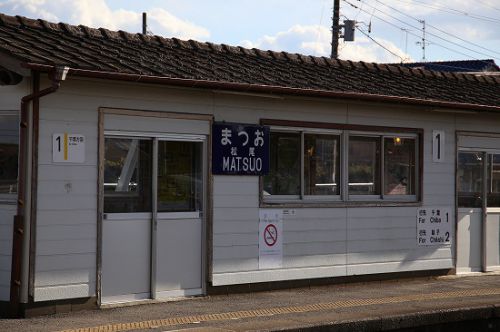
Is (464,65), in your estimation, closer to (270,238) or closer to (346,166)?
(346,166)

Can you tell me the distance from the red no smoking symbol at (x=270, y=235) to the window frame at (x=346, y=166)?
0.98ft

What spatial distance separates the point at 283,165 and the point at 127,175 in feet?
7.68

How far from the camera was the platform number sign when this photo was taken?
1319cm

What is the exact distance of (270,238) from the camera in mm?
11383

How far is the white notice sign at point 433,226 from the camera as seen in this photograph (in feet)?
42.7

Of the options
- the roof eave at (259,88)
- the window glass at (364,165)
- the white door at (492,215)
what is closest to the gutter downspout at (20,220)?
the roof eave at (259,88)

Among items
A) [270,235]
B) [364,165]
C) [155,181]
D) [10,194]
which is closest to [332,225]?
[270,235]

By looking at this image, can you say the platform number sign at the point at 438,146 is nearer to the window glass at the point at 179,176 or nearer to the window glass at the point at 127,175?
the window glass at the point at 179,176

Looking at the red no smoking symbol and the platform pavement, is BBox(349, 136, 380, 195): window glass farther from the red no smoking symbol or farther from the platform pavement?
the red no smoking symbol

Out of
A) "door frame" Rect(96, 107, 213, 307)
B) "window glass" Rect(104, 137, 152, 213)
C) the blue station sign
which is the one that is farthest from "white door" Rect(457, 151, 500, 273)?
"window glass" Rect(104, 137, 152, 213)

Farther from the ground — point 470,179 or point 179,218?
point 470,179

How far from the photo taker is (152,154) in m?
10.4

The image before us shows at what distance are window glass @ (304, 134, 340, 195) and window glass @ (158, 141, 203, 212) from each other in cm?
174

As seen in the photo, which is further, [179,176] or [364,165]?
[364,165]
